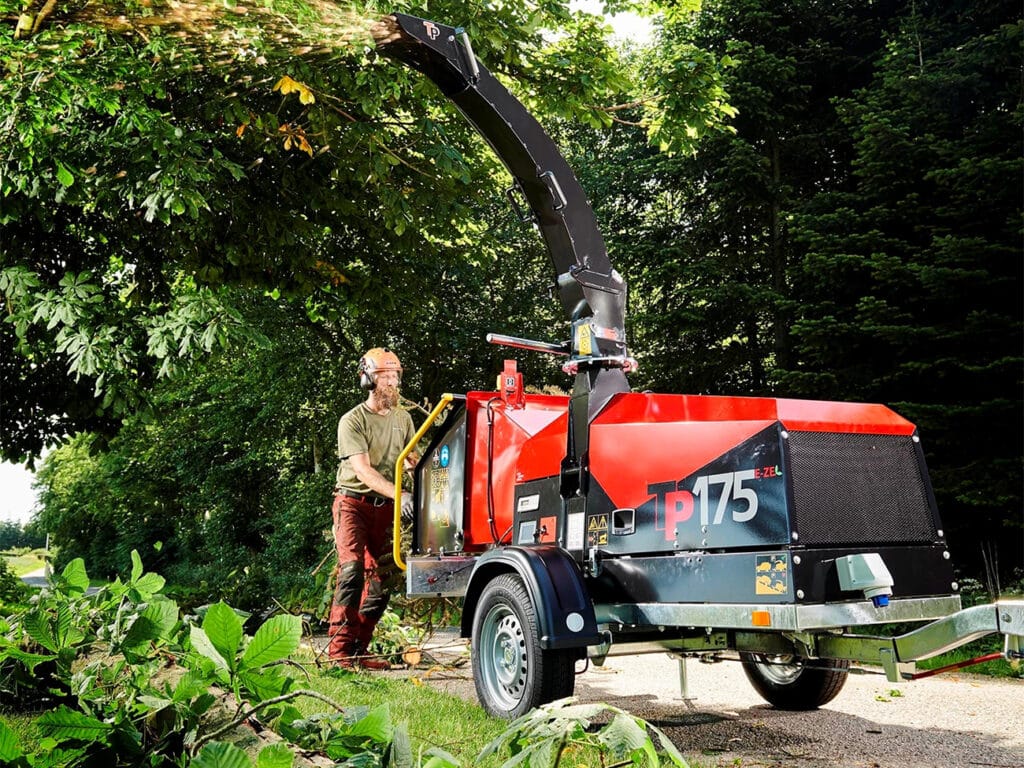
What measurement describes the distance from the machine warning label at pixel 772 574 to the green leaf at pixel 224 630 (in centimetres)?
254

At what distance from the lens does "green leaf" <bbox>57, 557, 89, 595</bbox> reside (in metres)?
2.75

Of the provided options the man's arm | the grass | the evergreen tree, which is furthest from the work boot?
the evergreen tree

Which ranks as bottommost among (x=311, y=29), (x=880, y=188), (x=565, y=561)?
(x=565, y=561)

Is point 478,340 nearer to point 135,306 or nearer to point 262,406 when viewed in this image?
point 262,406

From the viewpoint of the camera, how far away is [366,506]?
6.88 m

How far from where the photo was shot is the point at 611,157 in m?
20.1

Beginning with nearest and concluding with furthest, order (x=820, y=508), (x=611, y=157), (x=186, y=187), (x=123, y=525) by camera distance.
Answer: (x=820, y=508)
(x=186, y=187)
(x=611, y=157)
(x=123, y=525)

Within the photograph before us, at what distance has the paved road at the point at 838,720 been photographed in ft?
14.2

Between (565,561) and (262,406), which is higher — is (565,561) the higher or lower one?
the lower one

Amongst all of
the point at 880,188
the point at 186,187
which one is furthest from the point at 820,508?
the point at 880,188

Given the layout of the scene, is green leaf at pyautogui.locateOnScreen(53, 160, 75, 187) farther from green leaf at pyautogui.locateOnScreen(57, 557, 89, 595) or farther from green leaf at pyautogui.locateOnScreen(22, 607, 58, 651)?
green leaf at pyautogui.locateOnScreen(22, 607, 58, 651)

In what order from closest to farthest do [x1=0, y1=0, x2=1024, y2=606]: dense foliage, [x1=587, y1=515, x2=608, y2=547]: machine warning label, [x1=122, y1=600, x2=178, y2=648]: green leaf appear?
1. [x1=122, y1=600, x2=178, y2=648]: green leaf
2. [x1=587, y1=515, x2=608, y2=547]: machine warning label
3. [x1=0, y1=0, x2=1024, y2=606]: dense foliage

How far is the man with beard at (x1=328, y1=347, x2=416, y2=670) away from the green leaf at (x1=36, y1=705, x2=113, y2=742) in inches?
192

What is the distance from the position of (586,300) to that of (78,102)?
4.72 meters
